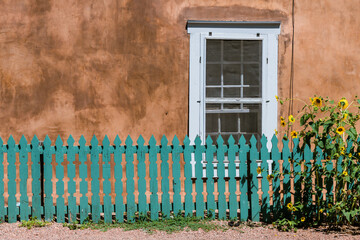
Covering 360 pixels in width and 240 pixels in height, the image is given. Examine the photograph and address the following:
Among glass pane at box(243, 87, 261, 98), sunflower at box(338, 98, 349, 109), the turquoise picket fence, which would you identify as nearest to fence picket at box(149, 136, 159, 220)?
the turquoise picket fence

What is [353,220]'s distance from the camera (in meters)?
5.84

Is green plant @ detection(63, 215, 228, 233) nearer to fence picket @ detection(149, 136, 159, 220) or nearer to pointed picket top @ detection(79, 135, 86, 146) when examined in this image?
fence picket @ detection(149, 136, 159, 220)

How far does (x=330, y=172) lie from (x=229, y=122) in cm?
190

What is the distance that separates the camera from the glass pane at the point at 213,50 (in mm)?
7090

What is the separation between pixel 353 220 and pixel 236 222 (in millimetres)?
1473

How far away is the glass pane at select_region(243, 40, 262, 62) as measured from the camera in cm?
714

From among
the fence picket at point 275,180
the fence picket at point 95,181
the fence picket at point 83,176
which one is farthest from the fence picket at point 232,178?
the fence picket at point 83,176

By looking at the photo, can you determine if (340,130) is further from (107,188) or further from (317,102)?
(107,188)

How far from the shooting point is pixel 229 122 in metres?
7.21

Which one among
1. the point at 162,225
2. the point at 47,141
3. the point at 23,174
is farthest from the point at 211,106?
the point at 23,174

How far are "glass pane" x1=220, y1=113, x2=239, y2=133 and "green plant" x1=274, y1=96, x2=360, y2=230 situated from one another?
145 centimetres

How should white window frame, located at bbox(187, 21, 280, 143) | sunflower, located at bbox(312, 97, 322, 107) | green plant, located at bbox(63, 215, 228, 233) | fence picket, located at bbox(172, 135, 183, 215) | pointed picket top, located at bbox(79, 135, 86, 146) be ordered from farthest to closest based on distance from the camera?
white window frame, located at bbox(187, 21, 280, 143)
fence picket, located at bbox(172, 135, 183, 215)
pointed picket top, located at bbox(79, 135, 86, 146)
green plant, located at bbox(63, 215, 228, 233)
sunflower, located at bbox(312, 97, 322, 107)

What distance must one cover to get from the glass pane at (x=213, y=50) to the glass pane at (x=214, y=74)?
4.2 inches

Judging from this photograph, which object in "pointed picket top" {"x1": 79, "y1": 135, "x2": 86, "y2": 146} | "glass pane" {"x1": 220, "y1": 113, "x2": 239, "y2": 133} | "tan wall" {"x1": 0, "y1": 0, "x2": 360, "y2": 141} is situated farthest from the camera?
"glass pane" {"x1": 220, "y1": 113, "x2": 239, "y2": 133}
